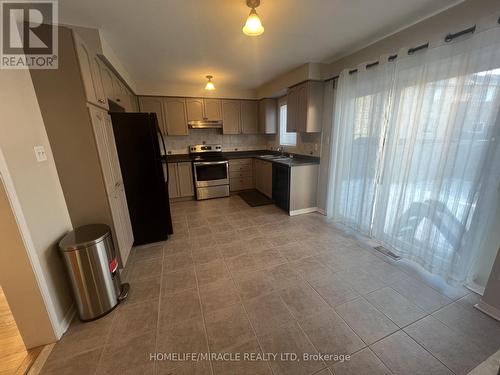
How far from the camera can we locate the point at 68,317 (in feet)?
5.30

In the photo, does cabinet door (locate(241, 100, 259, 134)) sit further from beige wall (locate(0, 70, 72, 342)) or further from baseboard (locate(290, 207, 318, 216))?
beige wall (locate(0, 70, 72, 342))

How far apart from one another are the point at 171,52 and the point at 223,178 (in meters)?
2.60

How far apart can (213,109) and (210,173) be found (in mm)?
1541

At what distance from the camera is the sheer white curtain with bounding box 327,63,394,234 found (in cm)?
237

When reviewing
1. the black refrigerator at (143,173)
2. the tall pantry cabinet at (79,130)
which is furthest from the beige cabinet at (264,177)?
the tall pantry cabinet at (79,130)

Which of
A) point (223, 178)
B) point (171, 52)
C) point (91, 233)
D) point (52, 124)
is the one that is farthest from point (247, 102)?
point (91, 233)

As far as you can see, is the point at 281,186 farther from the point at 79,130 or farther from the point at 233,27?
the point at 79,130

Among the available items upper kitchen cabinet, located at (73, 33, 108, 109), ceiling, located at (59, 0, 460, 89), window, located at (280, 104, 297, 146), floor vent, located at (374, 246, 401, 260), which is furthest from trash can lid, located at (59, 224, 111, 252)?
window, located at (280, 104, 297, 146)

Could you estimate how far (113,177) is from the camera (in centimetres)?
214

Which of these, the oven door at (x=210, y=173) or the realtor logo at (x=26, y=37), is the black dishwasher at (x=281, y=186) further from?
the realtor logo at (x=26, y=37)

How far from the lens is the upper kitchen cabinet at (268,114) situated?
4.81 metres

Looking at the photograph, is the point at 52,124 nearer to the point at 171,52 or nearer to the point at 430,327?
the point at 171,52

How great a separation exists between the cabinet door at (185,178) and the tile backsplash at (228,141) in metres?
0.69

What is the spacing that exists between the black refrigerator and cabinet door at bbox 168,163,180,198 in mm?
1664
